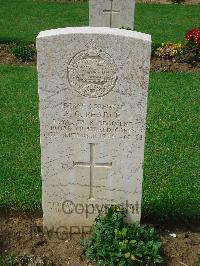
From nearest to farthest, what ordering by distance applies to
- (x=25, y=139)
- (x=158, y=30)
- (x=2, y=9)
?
(x=25, y=139), (x=158, y=30), (x=2, y=9)

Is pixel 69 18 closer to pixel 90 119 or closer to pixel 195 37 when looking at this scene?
pixel 195 37

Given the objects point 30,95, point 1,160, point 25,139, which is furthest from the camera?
point 30,95

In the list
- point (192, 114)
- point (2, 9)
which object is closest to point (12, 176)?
point (192, 114)

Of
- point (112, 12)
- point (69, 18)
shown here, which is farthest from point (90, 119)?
Answer: point (69, 18)

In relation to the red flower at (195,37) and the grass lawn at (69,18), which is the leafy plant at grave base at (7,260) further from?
the grass lawn at (69,18)

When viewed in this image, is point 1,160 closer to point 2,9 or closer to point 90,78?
point 90,78

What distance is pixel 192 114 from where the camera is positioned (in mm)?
7922

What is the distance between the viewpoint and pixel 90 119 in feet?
13.7

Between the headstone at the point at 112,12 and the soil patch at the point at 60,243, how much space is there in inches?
296

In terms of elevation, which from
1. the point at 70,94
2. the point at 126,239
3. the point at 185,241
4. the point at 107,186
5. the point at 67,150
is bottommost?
the point at 185,241

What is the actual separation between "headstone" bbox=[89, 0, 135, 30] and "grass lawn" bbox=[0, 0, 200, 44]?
1.34 metres

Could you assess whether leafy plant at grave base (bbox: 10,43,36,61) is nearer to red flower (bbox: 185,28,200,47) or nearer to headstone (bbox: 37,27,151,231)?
red flower (bbox: 185,28,200,47)

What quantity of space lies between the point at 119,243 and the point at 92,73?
1.48m

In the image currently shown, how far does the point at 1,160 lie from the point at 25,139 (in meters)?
0.72
